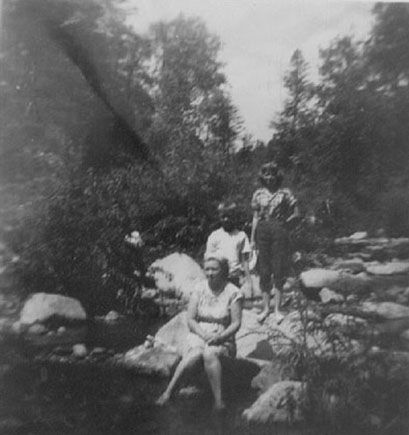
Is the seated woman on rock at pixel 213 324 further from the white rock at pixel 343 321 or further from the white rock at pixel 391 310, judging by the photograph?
the white rock at pixel 391 310

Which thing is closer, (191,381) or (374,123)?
(191,381)

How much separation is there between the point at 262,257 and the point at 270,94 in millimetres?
794

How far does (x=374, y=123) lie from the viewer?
2.70 metres

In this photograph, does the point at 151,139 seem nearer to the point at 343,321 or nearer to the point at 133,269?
the point at 133,269

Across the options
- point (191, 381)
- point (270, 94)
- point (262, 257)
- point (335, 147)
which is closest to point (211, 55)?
point (270, 94)

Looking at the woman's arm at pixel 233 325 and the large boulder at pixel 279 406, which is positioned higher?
the woman's arm at pixel 233 325

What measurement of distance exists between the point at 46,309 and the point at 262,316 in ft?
3.39

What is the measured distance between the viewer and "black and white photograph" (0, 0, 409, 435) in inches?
100.0

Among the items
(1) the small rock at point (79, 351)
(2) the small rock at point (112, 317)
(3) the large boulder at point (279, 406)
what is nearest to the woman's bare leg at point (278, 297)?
(3) the large boulder at point (279, 406)

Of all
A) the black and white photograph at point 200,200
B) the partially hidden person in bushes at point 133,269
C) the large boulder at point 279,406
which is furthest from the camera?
the partially hidden person in bushes at point 133,269

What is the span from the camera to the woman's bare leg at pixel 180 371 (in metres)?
2.50

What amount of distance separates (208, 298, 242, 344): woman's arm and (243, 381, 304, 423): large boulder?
305mm

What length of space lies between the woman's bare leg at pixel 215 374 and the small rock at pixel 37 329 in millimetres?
806

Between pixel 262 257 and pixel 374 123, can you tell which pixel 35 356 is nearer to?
pixel 262 257
